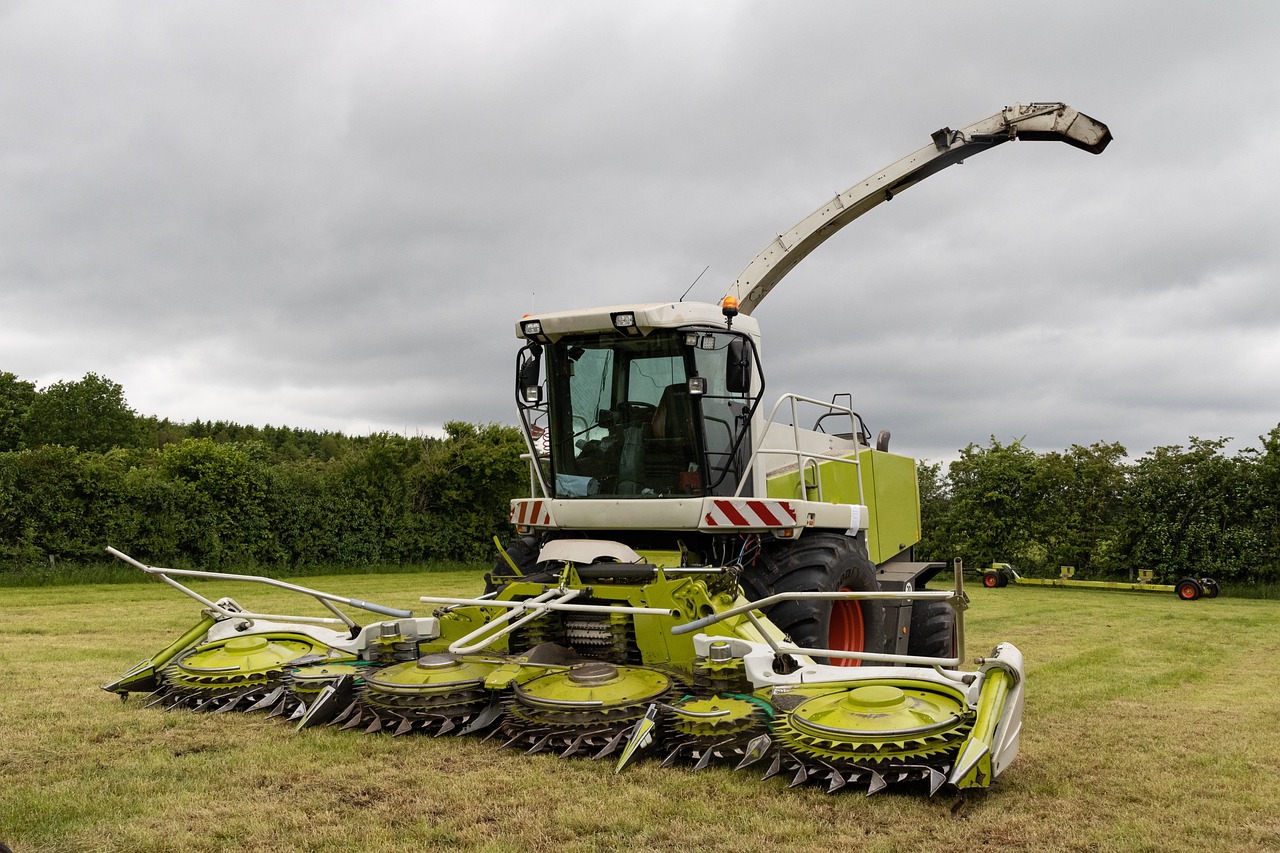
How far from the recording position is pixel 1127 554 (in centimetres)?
2166

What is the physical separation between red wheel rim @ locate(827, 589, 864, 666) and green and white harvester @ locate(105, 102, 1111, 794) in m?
0.02

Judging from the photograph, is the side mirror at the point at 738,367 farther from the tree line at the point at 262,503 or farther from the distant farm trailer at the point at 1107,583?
the distant farm trailer at the point at 1107,583

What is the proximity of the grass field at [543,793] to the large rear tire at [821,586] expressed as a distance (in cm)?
119

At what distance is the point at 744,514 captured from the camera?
19.2 feet

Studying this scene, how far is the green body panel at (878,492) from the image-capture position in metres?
7.36

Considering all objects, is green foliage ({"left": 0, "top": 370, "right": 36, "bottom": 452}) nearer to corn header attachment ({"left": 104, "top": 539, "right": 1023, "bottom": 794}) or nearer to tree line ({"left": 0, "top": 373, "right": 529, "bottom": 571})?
tree line ({"left": 0, "top": 373, "right": 529, "bottom": 571})

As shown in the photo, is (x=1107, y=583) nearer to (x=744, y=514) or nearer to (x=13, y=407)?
(x=744, y=514)

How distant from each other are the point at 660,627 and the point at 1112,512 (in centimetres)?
2016

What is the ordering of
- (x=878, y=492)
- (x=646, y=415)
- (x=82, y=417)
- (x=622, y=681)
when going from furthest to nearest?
(x=82, y=417) < (x=878, y=492) < (x=646, y=415) < (x=622, y=681)

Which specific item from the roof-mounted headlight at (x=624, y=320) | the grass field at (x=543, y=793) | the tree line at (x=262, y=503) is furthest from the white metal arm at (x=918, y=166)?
the tree line at (x=262, y=503)

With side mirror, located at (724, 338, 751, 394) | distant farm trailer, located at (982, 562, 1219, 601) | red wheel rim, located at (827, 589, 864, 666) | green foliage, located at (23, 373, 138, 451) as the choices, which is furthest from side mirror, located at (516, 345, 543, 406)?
green foliage, located at (23, 373, 138, 451)

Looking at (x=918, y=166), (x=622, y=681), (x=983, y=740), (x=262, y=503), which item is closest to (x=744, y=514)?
(x=622, y=681)

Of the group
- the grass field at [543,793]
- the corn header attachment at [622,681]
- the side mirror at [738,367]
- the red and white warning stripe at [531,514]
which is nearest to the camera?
the grass field at [543,793]

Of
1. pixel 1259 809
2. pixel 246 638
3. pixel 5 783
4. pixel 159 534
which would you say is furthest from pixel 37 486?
Result: pixel 1259 809
